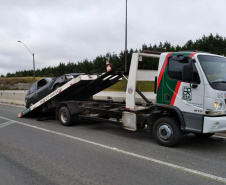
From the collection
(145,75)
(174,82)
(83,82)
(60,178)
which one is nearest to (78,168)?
(60,178)

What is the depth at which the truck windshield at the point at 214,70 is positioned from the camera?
17.3ft

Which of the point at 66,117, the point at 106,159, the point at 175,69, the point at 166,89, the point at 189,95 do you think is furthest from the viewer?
the point at 66,117

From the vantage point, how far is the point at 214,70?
18.0ft

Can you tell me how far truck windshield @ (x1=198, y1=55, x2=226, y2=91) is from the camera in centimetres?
527

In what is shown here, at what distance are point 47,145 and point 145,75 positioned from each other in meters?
3.40

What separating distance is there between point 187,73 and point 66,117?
5192 millimetres

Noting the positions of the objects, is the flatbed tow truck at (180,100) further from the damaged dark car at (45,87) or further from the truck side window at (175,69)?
the damaged dark car at (45,87)

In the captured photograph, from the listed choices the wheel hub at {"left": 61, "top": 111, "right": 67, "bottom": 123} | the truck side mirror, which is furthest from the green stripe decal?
the wheel hub at {"left": 61, "top": 111, "right": 67, "bottom": 123}

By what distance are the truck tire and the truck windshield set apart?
16.7ft

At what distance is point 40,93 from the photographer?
10148 millimetres

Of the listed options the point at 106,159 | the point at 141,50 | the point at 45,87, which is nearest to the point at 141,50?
the point at 141,50

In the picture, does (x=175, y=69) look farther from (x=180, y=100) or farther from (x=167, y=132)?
(x=167, y=132)

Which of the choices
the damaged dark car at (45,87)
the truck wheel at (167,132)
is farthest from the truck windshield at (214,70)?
the damaged dark car at (45,87)

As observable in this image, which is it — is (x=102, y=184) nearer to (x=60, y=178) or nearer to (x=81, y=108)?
(x=60, y=178)
